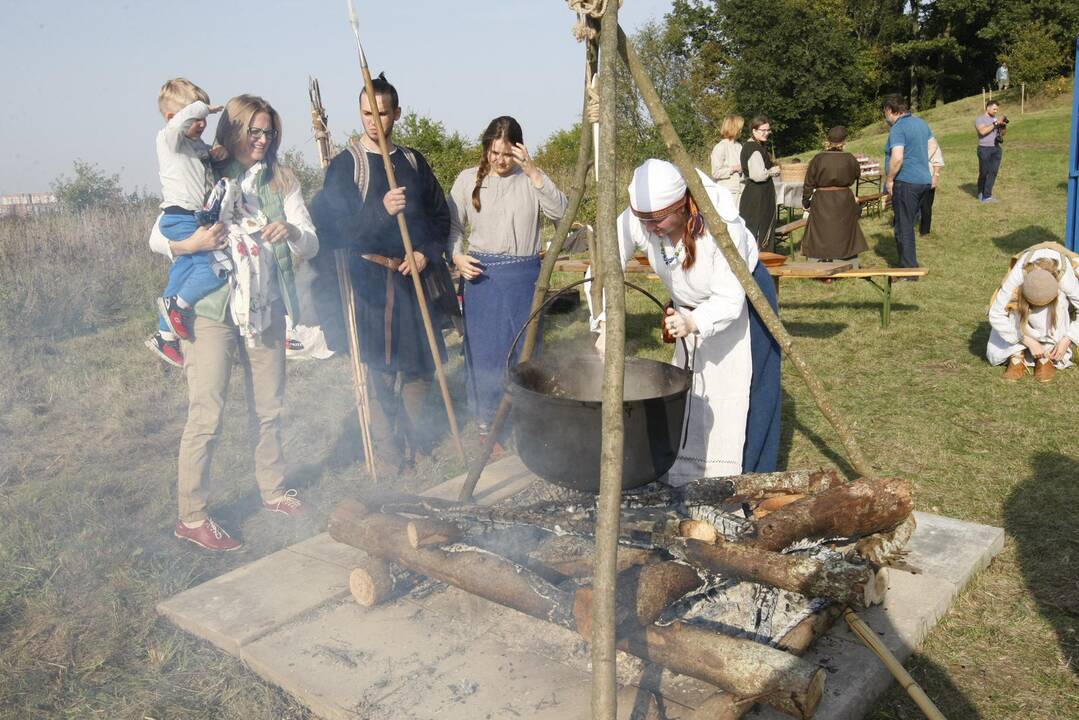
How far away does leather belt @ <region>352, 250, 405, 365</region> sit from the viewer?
4.46 meters

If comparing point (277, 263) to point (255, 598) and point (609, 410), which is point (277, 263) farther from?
point (609, 410)

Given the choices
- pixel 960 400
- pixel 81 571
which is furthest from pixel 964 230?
pixel 81 571

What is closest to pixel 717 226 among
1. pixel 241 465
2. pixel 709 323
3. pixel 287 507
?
pixel 709 323

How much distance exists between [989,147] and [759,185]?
6.06 metres

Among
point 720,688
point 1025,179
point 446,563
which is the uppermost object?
point 1025,179

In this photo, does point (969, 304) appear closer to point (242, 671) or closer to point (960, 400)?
point (960, 400)

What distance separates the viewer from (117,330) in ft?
28.4

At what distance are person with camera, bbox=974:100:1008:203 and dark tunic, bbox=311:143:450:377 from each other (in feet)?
39.7

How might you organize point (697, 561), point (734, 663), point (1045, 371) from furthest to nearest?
1. point (1045, 371)
2. point (697, 561)
3. point (734, 663)

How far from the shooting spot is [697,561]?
2.61 m

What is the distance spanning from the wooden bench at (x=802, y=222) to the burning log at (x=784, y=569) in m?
8.05

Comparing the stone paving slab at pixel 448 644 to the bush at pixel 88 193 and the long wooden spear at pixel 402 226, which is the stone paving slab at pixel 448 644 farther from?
the bush at pixel 88 193

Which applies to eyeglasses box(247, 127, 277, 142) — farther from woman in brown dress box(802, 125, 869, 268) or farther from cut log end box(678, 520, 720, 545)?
woman in brown dress box(802, 125, 869, 268)

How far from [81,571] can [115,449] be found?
189 cm
